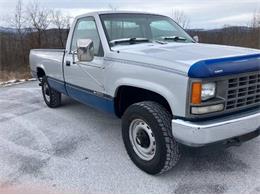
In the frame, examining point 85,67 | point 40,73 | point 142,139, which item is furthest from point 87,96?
point 40,73

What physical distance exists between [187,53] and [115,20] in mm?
1512

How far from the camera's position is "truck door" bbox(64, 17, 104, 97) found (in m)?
4.29

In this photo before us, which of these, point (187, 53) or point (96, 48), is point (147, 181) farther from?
point (96, 48)

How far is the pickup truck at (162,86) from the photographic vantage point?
2.98 m

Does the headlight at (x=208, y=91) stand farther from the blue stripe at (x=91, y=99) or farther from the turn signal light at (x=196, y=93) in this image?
the blue stripe at (x=91, y=99)

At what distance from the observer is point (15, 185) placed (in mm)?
3414

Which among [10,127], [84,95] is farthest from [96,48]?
[10,127]

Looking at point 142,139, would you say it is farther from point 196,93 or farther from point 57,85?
point 57,85

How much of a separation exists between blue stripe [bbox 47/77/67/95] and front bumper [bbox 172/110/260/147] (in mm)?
3103

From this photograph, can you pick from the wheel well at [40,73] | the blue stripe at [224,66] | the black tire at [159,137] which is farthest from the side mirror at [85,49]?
the wheel well at [40,73]

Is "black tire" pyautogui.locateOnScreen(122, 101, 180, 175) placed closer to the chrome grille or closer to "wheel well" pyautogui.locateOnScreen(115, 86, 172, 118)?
"wheel well" pyautogui.locateOnScreen(115, 86, 172, 118)

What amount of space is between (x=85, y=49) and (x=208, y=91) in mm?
1914

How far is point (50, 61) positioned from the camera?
19.7 feet

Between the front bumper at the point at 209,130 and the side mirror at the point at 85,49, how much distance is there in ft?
5.67
